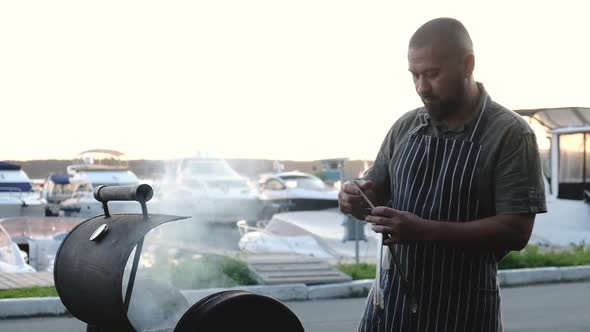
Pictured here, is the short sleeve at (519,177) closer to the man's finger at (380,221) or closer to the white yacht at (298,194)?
the man's finger at (380,221)

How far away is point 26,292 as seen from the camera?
9477 mm

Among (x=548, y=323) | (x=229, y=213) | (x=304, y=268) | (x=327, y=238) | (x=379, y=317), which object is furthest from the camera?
(x=229, y=213)

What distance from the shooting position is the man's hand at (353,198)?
2670mm

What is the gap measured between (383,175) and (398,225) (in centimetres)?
51

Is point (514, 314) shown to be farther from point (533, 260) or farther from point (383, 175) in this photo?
point (383, 175)

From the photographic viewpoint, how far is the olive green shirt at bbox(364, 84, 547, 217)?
8.13 ft

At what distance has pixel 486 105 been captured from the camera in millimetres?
2627

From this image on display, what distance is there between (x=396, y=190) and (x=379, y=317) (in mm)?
427

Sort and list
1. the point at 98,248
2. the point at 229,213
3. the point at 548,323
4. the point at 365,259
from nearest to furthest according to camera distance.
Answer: the point at 98,248 < the point at 548,323 < the point at 365,259 < the point at 229,213

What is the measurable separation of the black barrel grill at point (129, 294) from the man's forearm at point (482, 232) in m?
0.71

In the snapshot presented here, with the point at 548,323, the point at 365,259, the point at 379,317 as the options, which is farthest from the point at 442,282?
the point at 365,259

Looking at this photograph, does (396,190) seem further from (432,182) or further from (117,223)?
(117,223)

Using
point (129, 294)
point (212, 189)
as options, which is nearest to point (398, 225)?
point (129, 294)

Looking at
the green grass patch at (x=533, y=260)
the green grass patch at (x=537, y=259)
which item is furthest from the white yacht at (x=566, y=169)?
the green grass patch at (x=537, y=259)
